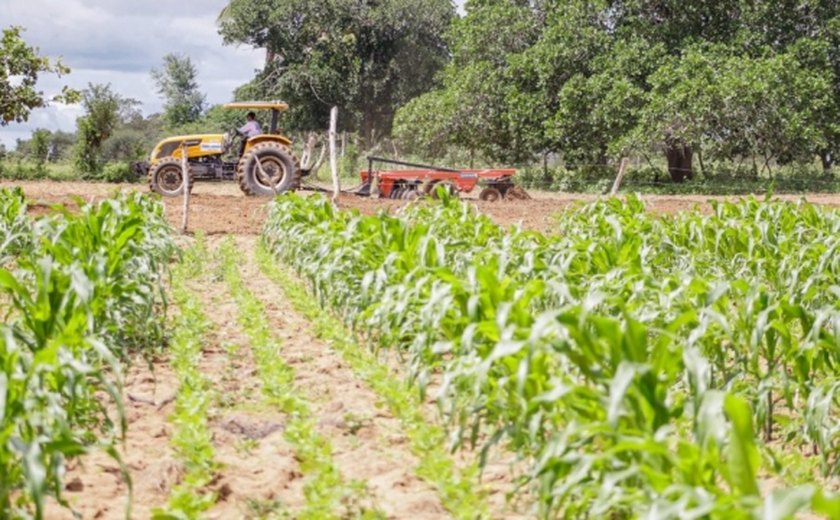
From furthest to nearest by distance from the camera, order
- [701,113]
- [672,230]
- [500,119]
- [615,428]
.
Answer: [500,119] < [701,113] < [672,230] < [615,428]

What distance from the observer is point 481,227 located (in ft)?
24.7

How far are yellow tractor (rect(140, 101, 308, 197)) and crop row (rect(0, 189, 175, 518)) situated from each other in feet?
31.3

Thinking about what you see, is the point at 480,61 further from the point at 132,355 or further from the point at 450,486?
the point at 450,486

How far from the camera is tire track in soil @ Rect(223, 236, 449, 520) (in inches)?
146

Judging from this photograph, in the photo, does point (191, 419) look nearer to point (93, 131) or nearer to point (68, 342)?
point (68, 342)

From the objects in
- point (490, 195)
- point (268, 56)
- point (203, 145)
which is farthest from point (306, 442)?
point (268, 56)

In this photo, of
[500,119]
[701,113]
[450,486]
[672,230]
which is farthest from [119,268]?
[500,119]

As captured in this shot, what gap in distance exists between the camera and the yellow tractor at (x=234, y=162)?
17.3 metres

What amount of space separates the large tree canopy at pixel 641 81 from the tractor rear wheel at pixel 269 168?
28.4 ft

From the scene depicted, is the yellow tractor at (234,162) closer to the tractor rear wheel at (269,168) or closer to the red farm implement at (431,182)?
the tractor rear wheel at (269,168)

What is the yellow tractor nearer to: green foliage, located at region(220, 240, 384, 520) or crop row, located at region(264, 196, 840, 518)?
crop row, located at region(264, 196, 840, 518)

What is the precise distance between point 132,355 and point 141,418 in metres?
1.32

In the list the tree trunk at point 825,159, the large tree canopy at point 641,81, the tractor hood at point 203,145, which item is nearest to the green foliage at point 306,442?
the tractor hood at point 203,145

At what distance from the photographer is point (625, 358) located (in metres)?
2.90
